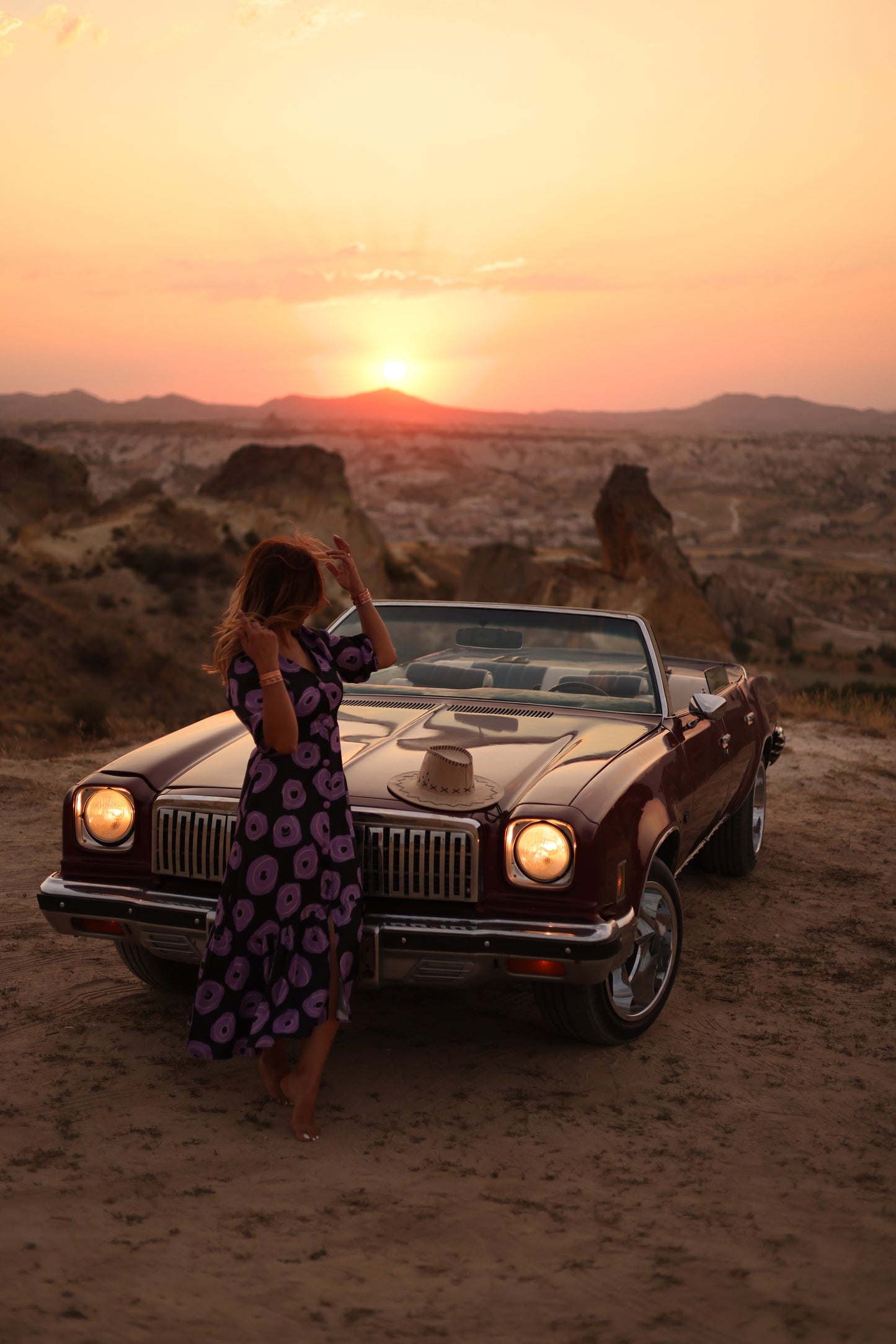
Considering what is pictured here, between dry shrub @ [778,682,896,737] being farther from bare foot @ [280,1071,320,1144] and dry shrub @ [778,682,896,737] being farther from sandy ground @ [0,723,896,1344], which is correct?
bare foot @ [280,1071,320,1144]

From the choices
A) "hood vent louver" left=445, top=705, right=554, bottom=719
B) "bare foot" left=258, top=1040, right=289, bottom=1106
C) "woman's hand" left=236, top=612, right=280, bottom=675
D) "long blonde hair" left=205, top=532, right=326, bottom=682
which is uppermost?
"long blonde hair" left=205, top=532, right=326, bottom=682

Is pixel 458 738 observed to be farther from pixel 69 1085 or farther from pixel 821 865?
pixel 821 865

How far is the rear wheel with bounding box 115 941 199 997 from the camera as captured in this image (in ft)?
14.1

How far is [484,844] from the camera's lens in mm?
3545

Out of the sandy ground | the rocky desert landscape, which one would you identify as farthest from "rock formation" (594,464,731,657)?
the sandy ground

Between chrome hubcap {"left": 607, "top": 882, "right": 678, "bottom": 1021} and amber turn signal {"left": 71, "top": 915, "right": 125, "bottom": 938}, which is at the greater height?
amber turn signal {"left": 71, "top": 915, "right": 125, "bottom": 938}

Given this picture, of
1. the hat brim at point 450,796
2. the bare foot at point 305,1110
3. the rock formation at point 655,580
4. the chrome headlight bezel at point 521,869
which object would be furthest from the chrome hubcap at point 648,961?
the rock formation at point 655,580

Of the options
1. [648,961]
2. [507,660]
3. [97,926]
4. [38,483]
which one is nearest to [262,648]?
[97,926]

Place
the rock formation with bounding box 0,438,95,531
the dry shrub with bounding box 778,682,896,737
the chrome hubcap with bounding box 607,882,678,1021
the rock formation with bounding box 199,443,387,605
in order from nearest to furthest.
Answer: the chrome hubcap with bounding box 607,882,678,1021 < the dry shrub with bounding box 778,682,896,737 < the rock formation with bounding box 199,443,387,605 < the rock formation with bounding box 0,438,95,531

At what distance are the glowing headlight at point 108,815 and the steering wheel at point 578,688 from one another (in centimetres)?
194

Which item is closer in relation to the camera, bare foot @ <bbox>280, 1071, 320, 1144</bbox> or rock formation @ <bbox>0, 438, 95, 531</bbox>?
bare foot @ <bbox>280, 1071, 320, 1144</bbox>

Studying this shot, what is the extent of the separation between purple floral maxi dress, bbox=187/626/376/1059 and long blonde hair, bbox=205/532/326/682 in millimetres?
95

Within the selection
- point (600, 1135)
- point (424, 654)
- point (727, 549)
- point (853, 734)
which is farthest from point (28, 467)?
point (727, 549)

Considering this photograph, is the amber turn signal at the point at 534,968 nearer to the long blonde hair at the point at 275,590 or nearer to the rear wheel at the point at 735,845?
the long blonde hair at the point at 275,590
